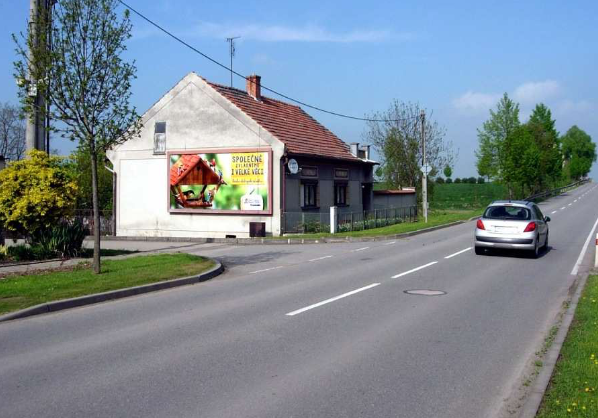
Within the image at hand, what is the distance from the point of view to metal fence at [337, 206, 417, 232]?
31172 mm

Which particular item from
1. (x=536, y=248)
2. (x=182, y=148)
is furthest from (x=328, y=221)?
(x=536, y=248)

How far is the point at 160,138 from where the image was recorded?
106ft

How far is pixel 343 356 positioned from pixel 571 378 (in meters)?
2.42

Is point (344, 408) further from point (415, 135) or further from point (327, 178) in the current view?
point (415, 135)

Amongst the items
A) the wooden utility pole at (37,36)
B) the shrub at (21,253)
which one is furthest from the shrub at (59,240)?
the wooden utility pole at (37,36)

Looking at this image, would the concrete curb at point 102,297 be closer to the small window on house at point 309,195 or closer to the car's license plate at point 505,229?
the car's license plate at point 505,229

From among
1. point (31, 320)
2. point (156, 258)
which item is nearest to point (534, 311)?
point (31, 320)

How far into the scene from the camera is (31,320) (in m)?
9.76

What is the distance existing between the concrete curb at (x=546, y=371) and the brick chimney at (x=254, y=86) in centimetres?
2705

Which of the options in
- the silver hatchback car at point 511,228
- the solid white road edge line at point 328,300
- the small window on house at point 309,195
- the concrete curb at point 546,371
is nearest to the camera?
the concrete curb at point 546,371

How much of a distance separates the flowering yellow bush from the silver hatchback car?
12.3 meters

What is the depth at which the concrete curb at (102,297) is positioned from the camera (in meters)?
10.1

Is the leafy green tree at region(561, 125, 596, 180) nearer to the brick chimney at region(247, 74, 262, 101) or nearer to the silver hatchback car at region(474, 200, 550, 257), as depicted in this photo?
the brick chimney at region(247, 74, 262, 101)

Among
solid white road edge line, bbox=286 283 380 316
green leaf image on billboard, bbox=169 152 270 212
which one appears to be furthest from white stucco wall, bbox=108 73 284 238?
solid white road edge line, bbox=286 283 380 316
